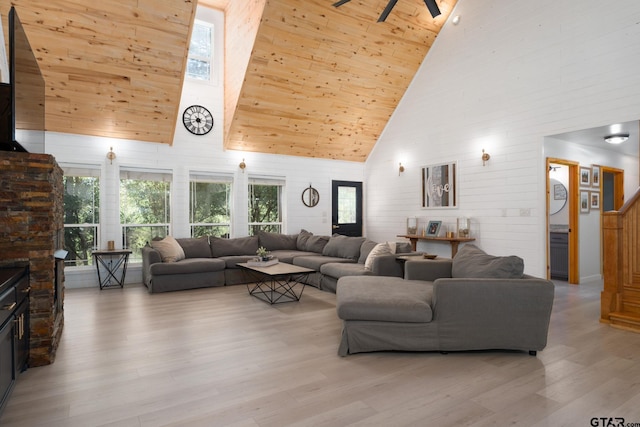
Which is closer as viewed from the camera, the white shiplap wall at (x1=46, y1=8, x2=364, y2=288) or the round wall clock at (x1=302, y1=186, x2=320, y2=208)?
the white shiplap wall at (x1=46, y1=8, x2=364, y2=288)

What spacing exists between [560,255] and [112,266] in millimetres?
7792

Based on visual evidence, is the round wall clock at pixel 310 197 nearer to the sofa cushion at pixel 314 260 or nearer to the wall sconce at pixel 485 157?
the sofa cushion at pixel 314 260

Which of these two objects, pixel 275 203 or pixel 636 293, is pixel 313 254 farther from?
pixel 636 293

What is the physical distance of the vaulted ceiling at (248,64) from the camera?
5.07m

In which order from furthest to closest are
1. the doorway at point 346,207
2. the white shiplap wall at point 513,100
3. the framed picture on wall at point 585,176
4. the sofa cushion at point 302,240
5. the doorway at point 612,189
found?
the doorway at point 346,207
the sofa cushion at point 302,240
the doorway at point 612,189
the framed picture on wall at point 585,176
the white shiplap wall at point 513,100

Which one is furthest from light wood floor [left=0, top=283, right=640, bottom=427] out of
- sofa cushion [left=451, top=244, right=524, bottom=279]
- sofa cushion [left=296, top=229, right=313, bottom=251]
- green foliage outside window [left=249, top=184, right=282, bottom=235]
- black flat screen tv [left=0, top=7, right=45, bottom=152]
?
green foliage outside window [left=249, top=184, right=282, bottom=235]

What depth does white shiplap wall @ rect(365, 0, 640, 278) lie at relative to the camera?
4.98 m

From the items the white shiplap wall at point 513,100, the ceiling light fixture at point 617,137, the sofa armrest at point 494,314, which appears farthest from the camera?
the ceiling light fixture at point 617,137

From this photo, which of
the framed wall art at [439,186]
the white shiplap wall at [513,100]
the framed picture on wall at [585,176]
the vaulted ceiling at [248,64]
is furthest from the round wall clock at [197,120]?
the framed picture on wall at [585,176]

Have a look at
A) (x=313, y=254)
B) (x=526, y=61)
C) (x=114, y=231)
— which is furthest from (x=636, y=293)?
(x=114, y=231)

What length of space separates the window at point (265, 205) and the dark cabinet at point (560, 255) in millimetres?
5331

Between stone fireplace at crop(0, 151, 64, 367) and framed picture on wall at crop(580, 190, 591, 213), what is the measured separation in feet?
24.2

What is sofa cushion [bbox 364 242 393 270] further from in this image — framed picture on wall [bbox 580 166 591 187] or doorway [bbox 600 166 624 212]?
doorway [bbox 600 166 624 212]

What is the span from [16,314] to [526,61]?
22.5ft
